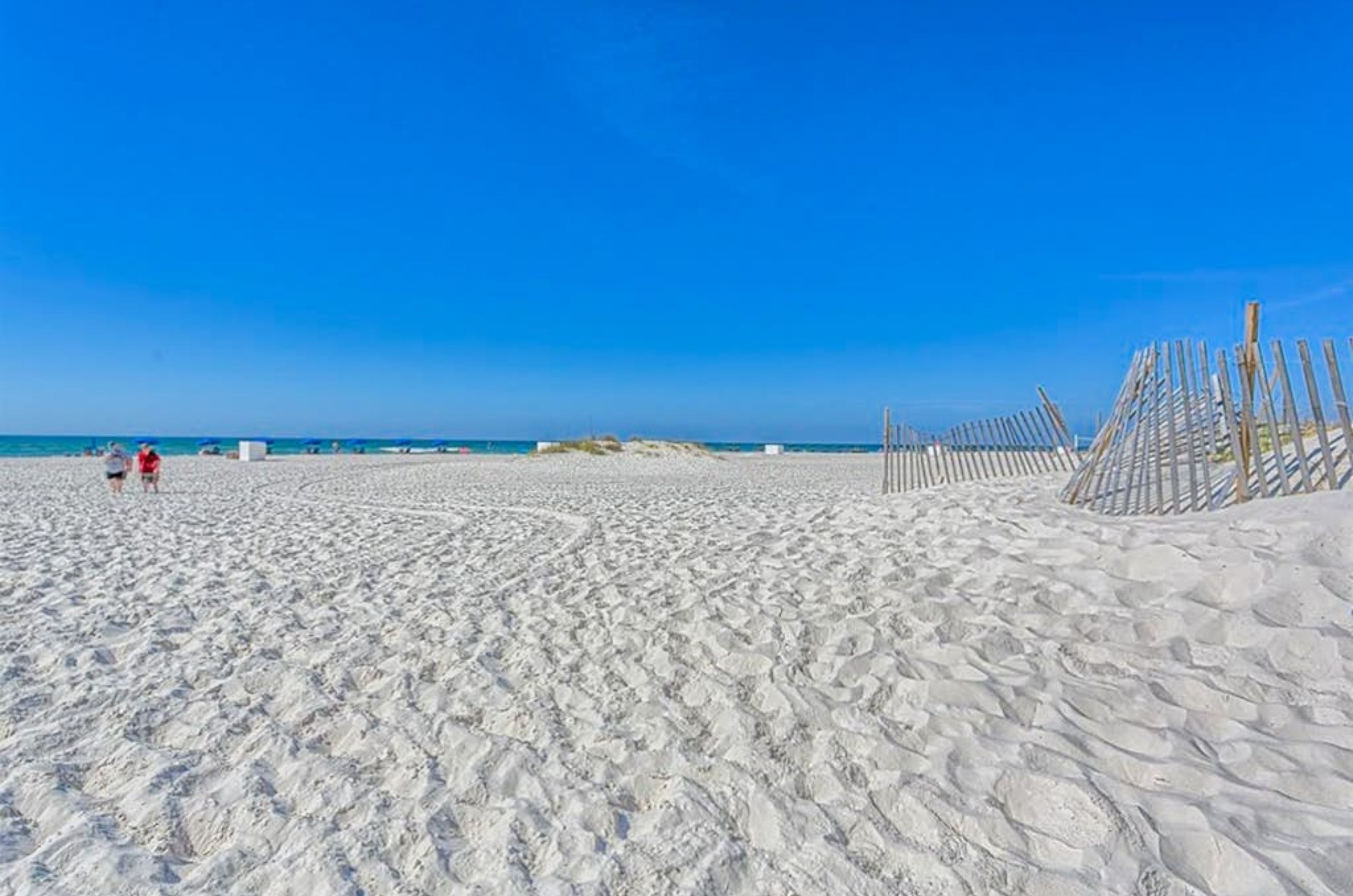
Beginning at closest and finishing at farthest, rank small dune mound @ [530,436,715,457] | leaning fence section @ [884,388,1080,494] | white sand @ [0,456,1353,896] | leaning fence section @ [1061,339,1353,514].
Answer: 1. white sand @ [0,456,1353,896]
2. leaning fence section @ [1061,339,1353,514]
3. leaning fence section @ [884,388,1080,494]
4. small dune mound @ [530,436,715,457]

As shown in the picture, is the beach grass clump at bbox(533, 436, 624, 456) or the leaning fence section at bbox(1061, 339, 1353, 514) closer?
the leaning fence section at bbox(1061, 339, 1353, 514)

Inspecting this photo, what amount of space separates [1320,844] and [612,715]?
2.72m

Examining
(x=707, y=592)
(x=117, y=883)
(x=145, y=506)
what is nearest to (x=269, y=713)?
(x=117, y=883)

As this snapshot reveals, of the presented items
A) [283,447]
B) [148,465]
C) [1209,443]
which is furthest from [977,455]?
[283,447]

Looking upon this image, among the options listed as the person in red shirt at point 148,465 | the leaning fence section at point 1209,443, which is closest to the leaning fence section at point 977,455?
the leaning fence section at point 1209,443

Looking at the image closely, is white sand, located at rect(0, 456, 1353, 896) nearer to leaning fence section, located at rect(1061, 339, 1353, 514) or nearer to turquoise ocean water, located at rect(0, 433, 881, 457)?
leaning fence section, located at rect(1061, 339, 1353, 514)

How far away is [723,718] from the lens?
3.49m

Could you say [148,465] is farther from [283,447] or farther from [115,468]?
[283,447]

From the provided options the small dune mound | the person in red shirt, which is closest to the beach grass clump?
the small dune mound

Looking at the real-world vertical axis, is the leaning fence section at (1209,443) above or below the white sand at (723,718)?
above

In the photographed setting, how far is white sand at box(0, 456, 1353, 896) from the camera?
2504 mm

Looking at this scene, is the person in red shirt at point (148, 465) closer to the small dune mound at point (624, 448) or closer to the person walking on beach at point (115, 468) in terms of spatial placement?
the person walking on beach at point (115, 468)

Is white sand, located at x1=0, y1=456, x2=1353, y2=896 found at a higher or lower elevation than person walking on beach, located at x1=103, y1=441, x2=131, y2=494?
lower

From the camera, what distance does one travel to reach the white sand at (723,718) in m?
2.50
